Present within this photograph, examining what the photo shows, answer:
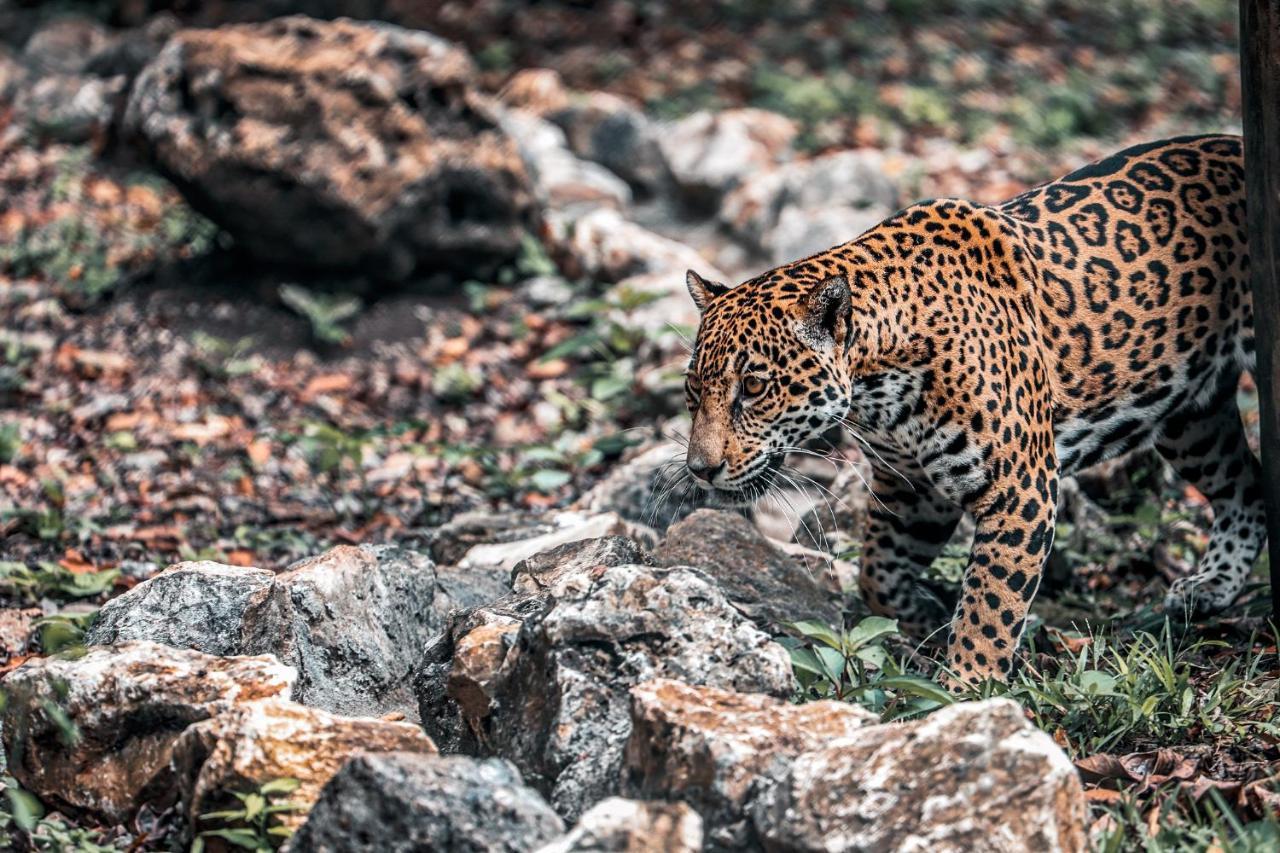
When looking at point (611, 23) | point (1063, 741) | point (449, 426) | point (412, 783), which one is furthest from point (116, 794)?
point (611, 23)

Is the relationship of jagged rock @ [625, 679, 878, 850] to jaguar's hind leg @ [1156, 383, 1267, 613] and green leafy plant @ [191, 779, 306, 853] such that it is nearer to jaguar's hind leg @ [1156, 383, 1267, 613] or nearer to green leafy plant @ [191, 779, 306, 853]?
green leafy plant @ [191, 779, 306, 853]

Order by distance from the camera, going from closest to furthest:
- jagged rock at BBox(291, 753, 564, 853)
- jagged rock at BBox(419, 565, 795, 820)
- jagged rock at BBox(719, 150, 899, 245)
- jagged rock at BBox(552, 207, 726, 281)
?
jagged rock at BBox(291, 753, 564, 853), jagged rock at BBox(419, 565, 795, 820), jagged rock at BBox(552, 207, 726, 281), jagged rock at BBox(719, 150, 899, 245)

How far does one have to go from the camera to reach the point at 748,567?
6.43m

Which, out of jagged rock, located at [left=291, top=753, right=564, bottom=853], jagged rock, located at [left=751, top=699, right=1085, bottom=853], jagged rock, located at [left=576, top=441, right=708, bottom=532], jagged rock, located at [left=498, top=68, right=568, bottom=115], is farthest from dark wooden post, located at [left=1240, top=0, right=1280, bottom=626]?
jagged rock, located at [left=498, top=68, right=568, bottom=115]

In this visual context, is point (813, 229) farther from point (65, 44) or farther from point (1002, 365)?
point (65, 44)

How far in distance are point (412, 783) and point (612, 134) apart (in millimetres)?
10950

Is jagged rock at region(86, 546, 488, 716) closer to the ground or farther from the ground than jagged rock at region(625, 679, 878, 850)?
closer to the ground

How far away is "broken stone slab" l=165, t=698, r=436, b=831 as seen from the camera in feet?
14.7

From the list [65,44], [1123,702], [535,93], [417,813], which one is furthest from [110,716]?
[65,44]

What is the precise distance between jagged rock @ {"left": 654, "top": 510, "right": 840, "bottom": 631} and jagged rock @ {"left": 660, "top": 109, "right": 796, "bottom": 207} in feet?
23.6

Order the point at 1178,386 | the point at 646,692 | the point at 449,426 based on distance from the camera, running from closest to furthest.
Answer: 1. the point at 646,692
2. the point at 1178,386
3. the point at 449,426

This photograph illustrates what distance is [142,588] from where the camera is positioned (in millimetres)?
5805

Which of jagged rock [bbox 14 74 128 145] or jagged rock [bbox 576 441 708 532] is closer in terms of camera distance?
jagged rock [bbox 576 441 708 532]

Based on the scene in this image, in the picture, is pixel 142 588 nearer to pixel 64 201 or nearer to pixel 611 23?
pixel 64 201
